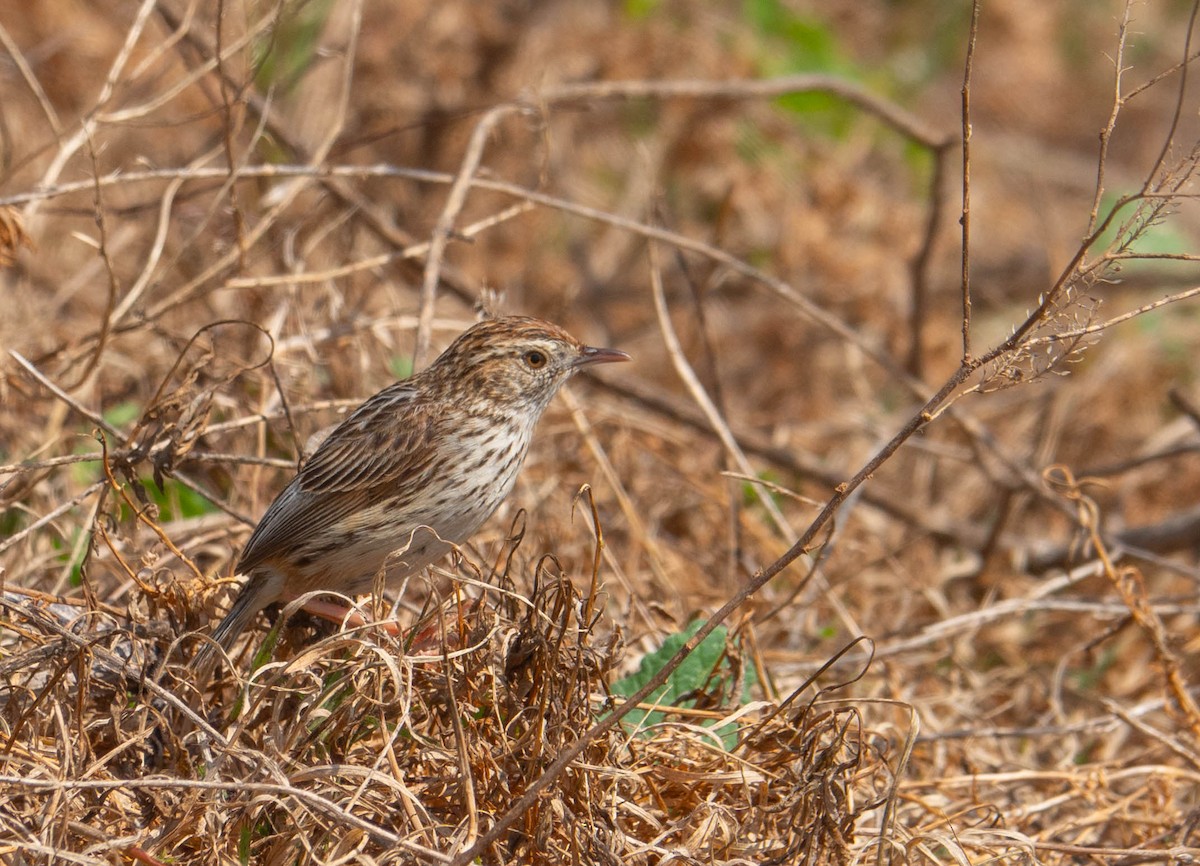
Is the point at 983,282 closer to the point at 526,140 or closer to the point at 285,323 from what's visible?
the point at 526,140

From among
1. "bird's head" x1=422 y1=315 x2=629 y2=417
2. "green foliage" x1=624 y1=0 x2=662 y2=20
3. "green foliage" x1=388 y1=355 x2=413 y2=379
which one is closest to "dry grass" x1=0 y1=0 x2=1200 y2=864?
"green foliage" x1=388 y1=355 x2=413 y2=379

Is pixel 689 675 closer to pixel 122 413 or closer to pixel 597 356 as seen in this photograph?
pixel 597 356

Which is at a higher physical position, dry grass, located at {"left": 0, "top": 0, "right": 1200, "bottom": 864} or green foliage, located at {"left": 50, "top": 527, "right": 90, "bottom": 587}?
dry grass, located at {"left": 0, "top": 0, "right": 1200, "bottom": 864}

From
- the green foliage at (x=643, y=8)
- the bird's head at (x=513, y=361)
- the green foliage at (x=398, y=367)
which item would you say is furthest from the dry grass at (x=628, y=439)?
the bird's head at (x=513, y=361)

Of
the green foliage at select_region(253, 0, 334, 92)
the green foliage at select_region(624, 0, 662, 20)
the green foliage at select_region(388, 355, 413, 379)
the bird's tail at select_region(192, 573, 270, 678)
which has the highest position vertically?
the green foliage at select_region(624, 0, 662, 20)

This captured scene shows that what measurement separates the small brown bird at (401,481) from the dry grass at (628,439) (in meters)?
Answer: 0.22

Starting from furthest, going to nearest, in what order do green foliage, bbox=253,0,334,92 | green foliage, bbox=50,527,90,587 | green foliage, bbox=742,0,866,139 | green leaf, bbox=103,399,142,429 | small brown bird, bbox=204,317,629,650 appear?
1. green foliage, bbox=742,0,866,139
2. green foliage, bbox=253,0,334,92
3. green leaf, bbox=103,399,142,429
4. green foliage, bbox=50,527,90,587
5. small brown bird, bbox=204,317,629,650

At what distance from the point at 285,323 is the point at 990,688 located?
10.3 ft

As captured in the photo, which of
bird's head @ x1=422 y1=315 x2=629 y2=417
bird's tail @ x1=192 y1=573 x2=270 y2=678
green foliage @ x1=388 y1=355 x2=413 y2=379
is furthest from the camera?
green foliage @ x1=388 y1=355 x2=413 y2=379

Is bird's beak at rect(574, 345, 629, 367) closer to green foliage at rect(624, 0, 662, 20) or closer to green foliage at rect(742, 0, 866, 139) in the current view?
green foliage at rect(742, 0, 866, 139)

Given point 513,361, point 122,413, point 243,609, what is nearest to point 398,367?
point 122,413

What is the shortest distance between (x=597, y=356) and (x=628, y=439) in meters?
1.45

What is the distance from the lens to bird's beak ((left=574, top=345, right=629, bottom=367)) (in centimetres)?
444

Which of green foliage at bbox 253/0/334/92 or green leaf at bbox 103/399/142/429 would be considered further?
green foliage at bbox 253/0/334/92
